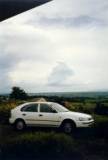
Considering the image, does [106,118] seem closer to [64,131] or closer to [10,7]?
[64,131]

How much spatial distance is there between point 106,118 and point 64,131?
4.06 ft

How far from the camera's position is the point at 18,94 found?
34.9ft

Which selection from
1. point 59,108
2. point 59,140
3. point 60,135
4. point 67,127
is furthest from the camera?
point 59,108

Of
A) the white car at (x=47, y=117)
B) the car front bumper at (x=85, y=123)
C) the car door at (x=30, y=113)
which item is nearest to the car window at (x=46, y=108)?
the white car at (x=47, y=117)

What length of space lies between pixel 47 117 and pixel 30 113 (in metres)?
0.56

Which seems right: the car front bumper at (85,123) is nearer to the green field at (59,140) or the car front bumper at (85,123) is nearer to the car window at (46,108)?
the green field at (59,140)

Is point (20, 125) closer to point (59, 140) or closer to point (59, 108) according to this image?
point (59, 108)

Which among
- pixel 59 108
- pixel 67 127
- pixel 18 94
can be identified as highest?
pixel 18 94

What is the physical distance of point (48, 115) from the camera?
10266mm

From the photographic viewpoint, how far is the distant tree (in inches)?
403

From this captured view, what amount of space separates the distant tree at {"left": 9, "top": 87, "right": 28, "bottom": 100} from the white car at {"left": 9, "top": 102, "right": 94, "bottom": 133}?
9.2 inches

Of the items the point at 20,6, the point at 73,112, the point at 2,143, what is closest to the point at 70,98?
the point at 73,112

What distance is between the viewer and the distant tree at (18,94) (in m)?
10.2

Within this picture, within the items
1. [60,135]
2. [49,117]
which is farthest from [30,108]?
[60,135]
